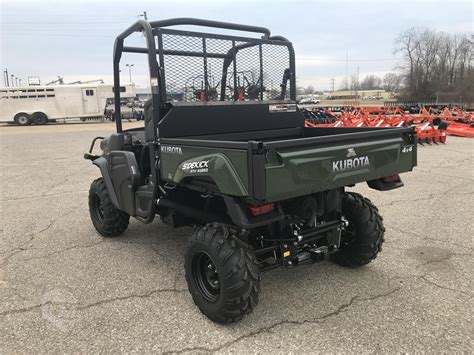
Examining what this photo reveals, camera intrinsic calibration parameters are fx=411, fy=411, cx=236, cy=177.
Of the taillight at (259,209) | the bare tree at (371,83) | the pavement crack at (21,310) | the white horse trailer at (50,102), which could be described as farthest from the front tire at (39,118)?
the bare tree at (371,83)

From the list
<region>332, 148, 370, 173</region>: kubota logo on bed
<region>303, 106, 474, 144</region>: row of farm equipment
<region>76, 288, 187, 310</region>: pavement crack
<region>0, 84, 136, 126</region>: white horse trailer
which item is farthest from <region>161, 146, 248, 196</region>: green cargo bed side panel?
<region>0, 84, 136, 126</region>: white horse trailer

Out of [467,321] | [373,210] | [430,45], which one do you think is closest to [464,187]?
[373,210]

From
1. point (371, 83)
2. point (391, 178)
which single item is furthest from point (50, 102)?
point (371, 83)

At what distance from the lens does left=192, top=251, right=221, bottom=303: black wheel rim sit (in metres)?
3.24

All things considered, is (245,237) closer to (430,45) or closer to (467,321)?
(467,321)

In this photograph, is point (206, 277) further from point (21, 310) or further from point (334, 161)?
point (21, 310)

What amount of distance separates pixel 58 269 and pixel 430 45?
6999cm

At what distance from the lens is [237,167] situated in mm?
2748

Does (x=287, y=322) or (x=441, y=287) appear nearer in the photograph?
(x=287, y=322)

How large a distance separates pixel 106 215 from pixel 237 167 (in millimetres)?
2659

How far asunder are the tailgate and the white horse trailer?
2899cm

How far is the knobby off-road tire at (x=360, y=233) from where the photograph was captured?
12.6 feet

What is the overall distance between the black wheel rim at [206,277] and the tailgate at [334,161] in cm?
91

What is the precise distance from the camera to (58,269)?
4160 mm
